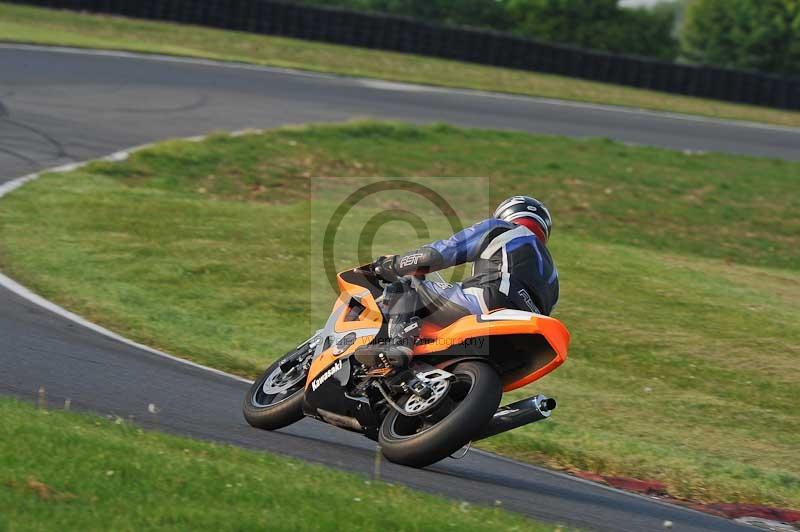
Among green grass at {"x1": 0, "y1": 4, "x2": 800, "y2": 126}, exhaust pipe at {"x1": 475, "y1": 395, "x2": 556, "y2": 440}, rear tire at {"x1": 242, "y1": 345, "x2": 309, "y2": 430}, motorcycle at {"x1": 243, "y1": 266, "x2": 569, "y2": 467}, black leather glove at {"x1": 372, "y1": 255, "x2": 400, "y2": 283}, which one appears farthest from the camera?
green grass at {"x1": 0, "y1": 4, "x2": 800, "y2": 126}

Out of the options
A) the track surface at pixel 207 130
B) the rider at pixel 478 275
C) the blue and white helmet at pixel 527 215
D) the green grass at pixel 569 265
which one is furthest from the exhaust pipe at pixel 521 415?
the green grass at pixel 569 265

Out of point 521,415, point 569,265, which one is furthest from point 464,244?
point 569,265

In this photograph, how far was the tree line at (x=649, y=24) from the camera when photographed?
123 ft

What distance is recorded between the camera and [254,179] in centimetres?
1684

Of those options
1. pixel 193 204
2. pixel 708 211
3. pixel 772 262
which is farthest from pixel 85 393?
pixel 708 211

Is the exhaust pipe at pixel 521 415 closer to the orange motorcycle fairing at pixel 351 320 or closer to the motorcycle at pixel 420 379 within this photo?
the motorcycle at pixel 420 379

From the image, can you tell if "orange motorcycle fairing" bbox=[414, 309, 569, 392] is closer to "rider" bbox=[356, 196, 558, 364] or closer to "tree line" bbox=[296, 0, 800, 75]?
"rider" bbox=[356, 196, 558, 364]

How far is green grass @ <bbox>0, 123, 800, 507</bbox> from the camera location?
9180mm

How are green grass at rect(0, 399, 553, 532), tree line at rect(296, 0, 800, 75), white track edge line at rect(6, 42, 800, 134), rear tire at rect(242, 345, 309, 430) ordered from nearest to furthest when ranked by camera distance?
green grass at rect(0, 399, 553, 532), rear tire at rect(242, 345, 309, 430), white track edge line at rect(6, 42, 800, 134), tree line at rect(296, 0, 800, 75)

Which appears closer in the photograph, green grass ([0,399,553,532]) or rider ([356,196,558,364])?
green grass ([0,399,553,532])

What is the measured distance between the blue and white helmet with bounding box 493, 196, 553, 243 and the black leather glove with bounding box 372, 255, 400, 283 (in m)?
0.73

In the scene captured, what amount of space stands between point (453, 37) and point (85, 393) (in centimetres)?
2563

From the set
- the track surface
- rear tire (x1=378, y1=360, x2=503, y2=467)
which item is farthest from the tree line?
rear tire (x1=378, y1=360, x2=503, y2=467)

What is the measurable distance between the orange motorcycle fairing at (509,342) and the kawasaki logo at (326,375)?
1.75 ft
